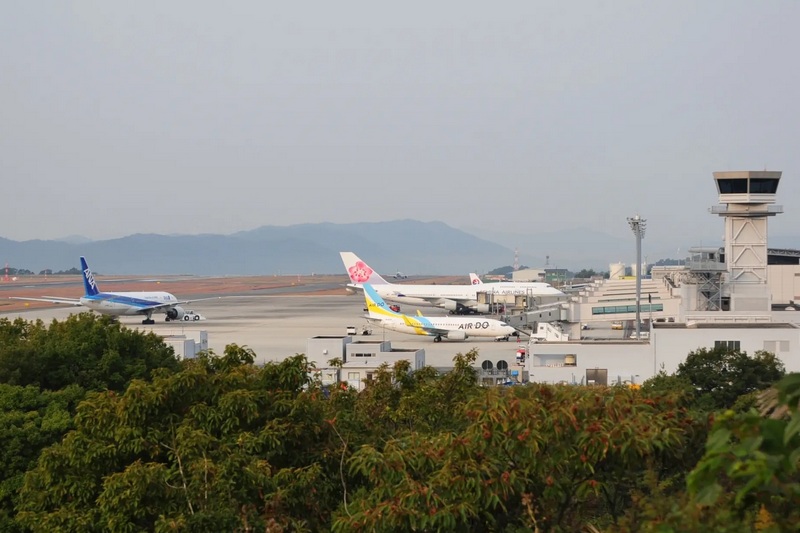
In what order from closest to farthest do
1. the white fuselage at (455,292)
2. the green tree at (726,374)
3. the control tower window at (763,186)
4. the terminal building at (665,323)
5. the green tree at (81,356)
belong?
the green tree at (81,356)
the green tree at (726,374)
the terminal building at (665,323)
the control tower window at (763,186)
the white fuselage at (455,292)

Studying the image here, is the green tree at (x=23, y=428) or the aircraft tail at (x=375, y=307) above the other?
the aircraft tail at (x=375, y=307)

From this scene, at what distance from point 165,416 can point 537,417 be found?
6012 millimetres

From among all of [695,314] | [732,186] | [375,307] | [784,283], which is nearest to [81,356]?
[695,314]

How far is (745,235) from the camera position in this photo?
52562mm

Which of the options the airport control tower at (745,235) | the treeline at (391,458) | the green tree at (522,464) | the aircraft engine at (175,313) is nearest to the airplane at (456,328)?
the airport control tower at (745,235)

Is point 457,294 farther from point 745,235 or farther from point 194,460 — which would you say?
point 194,460

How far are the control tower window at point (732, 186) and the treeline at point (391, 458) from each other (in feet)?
128

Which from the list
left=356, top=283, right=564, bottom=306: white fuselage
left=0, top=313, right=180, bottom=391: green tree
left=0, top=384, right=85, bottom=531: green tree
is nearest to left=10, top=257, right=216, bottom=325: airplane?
left=356, top=283, right=564, bottom=306: white fuselage

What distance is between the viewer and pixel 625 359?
36.6 m

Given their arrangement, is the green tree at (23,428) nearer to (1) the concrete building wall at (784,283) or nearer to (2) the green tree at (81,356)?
(2) the green tree at (81,356)

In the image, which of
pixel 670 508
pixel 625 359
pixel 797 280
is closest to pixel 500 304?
pixel 797 280

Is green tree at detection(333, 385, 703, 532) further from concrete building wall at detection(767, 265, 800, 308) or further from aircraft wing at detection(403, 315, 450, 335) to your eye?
concrete building wall at detection(767, 265, 800, 308)

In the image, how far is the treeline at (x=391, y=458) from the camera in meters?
6.07

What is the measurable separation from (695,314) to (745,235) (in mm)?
11125
